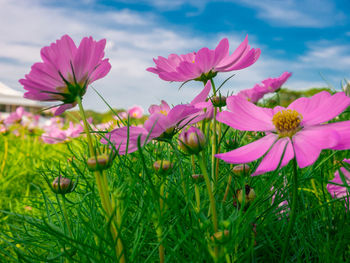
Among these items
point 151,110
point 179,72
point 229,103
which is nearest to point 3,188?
point 151,110

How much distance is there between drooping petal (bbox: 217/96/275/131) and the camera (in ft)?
1.49

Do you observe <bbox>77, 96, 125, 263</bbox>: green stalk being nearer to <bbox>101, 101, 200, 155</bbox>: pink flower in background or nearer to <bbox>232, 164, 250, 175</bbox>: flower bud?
<bbox>101, 101, 200, 155</bbox>: pink flower in background

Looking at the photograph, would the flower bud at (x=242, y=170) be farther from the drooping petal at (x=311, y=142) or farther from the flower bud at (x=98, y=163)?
the flower bud at (x=98, y=163)

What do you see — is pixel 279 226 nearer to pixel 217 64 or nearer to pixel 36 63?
pixel 217 64

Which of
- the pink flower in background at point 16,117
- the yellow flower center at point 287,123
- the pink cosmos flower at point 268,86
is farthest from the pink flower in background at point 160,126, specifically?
the pink flower in background at point 16,117

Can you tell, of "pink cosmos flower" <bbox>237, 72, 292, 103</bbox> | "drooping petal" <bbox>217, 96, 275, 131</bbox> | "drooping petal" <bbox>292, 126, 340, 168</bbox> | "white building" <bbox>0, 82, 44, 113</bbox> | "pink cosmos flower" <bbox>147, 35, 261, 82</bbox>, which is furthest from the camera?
"white building" <bbox>0, 82, 44, 113</bbox>

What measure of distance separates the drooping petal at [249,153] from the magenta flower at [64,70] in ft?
0.73

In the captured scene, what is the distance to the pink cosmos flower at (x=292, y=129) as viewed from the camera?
37 cm

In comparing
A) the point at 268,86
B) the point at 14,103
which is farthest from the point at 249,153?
the point at 14,103

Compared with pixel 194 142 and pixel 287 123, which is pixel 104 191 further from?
pixel 287 123

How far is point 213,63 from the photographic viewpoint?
0.63 meters

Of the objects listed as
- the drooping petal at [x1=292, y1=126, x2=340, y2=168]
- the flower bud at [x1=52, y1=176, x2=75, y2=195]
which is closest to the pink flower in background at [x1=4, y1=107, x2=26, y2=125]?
the flower bud at [x1=52, y1=176, x2=75, y2=195]

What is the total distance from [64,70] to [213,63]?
0.97 feet

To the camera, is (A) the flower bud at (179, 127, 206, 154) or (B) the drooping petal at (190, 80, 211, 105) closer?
(A) the flower bud at (179, 127, 206, 154)
